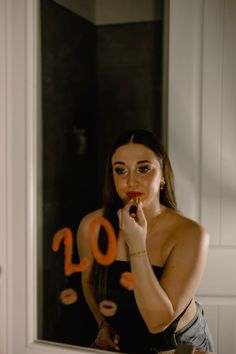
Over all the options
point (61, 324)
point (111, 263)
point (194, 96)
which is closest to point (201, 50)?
point (194, 96)

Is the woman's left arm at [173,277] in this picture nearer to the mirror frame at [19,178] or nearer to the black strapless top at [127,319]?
the black strapless top at [127,319]

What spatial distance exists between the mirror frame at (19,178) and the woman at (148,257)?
14cm

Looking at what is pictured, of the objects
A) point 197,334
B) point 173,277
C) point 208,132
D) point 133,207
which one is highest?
point 208,132

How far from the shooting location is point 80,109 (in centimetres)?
120

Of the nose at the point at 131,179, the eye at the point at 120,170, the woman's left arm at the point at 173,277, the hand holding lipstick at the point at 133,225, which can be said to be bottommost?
the woman's left arm at the point at 173,277

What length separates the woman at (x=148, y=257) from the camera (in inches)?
43.5

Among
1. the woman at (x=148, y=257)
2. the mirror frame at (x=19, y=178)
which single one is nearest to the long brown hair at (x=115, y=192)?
the woman at (x=148, y=257)

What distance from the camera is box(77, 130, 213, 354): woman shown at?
110 cm

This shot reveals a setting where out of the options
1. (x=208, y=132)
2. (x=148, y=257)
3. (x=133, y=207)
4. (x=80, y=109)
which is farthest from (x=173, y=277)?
(x=80, y=109)

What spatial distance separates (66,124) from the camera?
1.21 metres

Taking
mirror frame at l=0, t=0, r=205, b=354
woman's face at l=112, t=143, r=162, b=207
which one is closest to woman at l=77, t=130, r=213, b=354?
woman's face at l=112, t=143, r=162, b=207

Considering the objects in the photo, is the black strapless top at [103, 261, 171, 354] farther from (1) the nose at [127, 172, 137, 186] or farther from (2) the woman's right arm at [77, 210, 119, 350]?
(1) the nose at [127, 172, 137, 186]

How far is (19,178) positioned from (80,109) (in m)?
0.21

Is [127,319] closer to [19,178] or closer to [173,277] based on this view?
[173,277]
